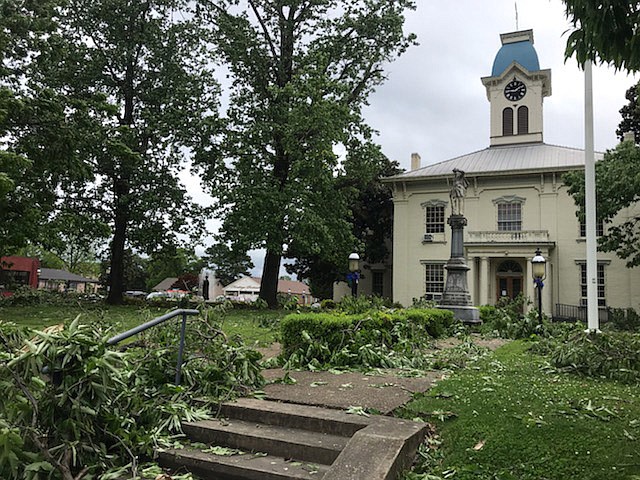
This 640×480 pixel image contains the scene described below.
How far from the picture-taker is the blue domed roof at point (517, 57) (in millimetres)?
33344

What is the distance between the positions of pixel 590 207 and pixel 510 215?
19.6 metres

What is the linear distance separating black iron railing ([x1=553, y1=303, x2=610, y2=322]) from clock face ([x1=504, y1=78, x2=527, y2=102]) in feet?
46.9

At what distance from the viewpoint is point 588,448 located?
13.1ft

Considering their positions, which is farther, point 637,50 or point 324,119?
point 324,119

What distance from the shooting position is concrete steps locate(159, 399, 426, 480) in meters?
3.71

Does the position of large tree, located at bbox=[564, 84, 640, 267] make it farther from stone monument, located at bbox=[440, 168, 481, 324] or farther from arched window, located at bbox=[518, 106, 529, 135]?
arched window, located at bbox=[518, 106, 529, 135]

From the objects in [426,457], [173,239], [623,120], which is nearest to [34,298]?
[173,239]

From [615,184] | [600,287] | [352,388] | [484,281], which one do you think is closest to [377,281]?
[484,281]

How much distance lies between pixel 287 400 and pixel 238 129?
16968mm

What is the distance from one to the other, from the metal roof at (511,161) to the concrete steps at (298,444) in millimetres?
26635

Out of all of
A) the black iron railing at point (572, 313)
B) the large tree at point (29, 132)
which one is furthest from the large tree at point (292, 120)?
the black iron railing at point (572, 313)

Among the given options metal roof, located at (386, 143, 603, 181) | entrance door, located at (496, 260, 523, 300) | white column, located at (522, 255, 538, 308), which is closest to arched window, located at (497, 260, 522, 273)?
entrance door, located at (496, 260, 523, 300)

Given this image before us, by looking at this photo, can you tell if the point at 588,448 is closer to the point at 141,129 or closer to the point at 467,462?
the point at 467,462

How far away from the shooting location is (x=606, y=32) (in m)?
3.73
